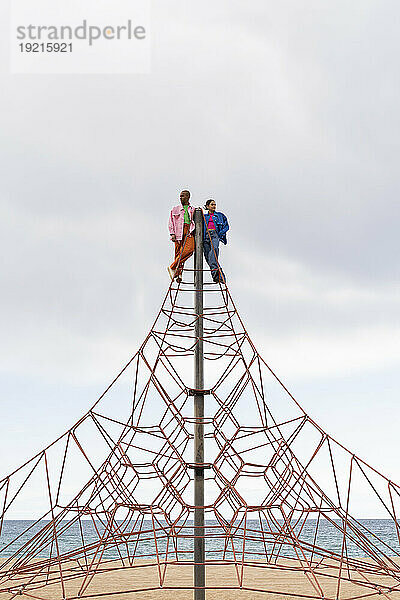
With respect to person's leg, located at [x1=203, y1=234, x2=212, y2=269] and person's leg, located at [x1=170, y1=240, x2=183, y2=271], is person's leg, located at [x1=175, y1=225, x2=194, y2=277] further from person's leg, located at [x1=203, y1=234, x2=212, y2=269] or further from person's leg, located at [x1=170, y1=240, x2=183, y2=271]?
person's leg, located at [x1=203, y1=234, x2=212, y2=269]

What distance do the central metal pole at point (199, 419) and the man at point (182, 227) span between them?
0.09m

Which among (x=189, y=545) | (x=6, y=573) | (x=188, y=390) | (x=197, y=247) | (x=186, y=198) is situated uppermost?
(x=186, y=198)

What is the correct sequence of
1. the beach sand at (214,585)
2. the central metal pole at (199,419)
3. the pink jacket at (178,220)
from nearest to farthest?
the central metal pole at (199,419), the pink jacket at (178,220), the beach sand at (214,585)

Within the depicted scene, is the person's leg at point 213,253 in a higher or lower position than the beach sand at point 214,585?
higher

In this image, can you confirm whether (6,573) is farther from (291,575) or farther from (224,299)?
(291,575)

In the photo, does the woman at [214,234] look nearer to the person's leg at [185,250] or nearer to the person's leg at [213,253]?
the person's leg at [213,253]

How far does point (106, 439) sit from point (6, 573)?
1425 mm

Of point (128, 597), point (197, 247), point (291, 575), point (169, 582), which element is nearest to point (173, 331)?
point (197, 247)

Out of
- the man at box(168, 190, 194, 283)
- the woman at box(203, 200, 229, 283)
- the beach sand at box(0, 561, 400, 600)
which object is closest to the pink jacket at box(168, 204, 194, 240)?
the man at box(168, 190, 194, 283)

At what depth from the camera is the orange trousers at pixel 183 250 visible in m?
6.64

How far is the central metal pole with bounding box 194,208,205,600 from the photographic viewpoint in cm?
546

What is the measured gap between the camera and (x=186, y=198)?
664cm

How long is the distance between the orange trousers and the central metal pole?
0.16 meters

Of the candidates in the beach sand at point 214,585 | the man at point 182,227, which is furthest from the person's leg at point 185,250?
the beach sand at point 214,585
